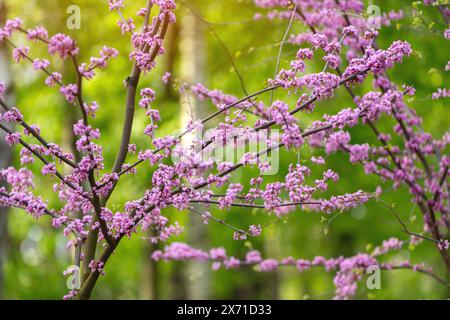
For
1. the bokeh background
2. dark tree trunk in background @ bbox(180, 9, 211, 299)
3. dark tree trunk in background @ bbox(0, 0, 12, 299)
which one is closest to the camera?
dark tree trunk in background @ bbox(0, 0, 12, 299)

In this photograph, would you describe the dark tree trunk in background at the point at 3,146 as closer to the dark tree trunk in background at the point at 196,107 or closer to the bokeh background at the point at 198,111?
the bokeh background at the point at 198,111

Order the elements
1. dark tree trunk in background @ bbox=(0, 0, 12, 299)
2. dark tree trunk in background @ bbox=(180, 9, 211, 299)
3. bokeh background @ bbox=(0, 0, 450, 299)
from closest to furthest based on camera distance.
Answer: dark tree trunk in background @ bbox=(0, 0, 12, 299) → dark tree trunk in background @ bbox=(180, 9, 211, 299) → bokeh background @ bbox=(0, 0, 450, 299)

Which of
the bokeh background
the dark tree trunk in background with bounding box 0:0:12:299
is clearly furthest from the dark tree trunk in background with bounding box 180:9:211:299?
the dark tree trunk in background with bounding box 0:0:12:299

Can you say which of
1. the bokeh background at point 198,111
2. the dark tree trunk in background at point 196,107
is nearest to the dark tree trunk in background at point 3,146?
the bokeh background at point 198,111

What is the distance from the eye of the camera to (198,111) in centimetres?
857

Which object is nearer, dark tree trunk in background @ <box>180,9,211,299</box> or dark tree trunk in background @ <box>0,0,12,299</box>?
dark tree trunk in background @ <box>0,0,12,299</box>

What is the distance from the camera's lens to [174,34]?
37.2ft

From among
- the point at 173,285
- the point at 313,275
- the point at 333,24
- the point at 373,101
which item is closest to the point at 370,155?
the point at 333,24

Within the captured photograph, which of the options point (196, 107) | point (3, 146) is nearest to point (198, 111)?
point (196, 107)

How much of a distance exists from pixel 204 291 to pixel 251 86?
4.43 metres

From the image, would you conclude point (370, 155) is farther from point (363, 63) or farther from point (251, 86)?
point (251, 86)

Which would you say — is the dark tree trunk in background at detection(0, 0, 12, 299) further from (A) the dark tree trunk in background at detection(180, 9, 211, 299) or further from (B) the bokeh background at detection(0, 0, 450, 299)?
(A) the dark tree trunk in background at detection(180, 9, 211, 299)

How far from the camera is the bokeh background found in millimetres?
8875

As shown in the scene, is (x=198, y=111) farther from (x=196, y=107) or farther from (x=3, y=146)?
(x=3, y=146)
